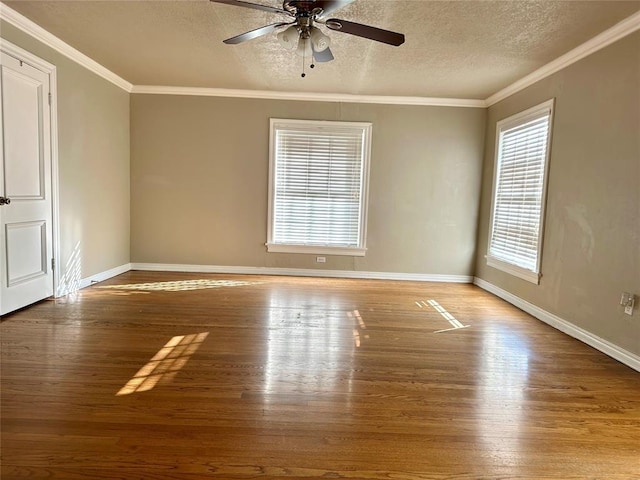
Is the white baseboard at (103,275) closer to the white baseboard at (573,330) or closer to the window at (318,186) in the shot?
the window at (318,186)

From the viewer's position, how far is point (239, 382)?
2348 mm

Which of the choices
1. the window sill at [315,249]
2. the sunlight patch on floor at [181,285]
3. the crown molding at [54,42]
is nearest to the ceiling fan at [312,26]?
the crown molding at [54,42]

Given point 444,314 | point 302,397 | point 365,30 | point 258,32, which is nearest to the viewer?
point 302,397

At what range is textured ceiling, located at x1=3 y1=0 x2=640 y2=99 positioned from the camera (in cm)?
293

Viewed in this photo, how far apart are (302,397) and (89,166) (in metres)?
3.94

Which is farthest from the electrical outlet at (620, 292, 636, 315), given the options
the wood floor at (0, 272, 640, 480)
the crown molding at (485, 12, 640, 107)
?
the crown molding at (485, 12, 640, 107)

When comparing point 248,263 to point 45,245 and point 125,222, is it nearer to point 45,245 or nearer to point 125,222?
point 125,222

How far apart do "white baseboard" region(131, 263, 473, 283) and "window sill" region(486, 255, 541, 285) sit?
2.22ft

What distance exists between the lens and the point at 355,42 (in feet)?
11.5

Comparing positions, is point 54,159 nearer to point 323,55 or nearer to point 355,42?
point 323,55

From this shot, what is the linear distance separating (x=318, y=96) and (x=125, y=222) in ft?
10.9

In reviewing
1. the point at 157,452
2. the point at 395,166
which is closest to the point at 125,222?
the point at 395,166

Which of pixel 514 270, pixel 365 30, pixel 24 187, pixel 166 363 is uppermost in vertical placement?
pixel 365 30

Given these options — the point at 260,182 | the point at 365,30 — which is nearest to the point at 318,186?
the point at 260,182
